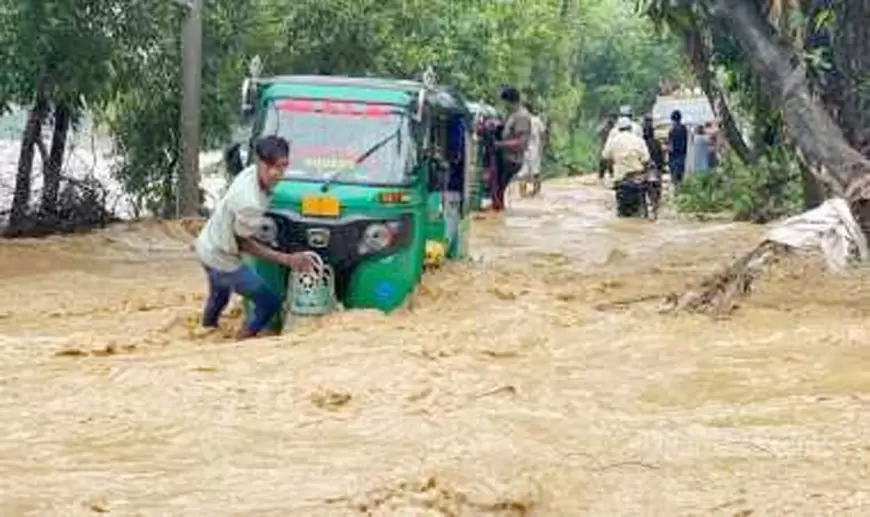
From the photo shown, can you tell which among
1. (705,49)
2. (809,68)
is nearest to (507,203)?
(705,49)

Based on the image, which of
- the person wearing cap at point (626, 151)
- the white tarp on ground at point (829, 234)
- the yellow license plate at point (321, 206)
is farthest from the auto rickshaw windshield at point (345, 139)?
the person wearing cap at point (626, 151)

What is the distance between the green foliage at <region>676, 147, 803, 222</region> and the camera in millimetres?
22484

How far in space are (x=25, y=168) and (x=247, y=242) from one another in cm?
952

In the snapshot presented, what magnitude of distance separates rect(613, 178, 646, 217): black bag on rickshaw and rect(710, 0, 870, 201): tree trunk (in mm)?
8612

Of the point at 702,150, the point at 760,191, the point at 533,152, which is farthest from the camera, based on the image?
the point at 702,150

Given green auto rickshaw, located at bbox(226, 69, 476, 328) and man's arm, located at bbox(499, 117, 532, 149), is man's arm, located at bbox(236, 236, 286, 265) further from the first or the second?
man's arm, located at bbox(499, 117, 532, 149)

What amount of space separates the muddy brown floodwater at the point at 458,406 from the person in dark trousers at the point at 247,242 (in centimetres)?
29

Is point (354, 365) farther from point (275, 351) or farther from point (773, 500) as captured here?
point (773, 500)

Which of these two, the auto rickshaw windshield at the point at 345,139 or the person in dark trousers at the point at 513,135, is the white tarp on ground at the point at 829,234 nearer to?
the auto rickshaw windshield at the point at 345,139

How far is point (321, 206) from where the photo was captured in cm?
1090

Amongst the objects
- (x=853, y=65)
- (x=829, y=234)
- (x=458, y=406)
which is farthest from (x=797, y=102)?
(x=458, y=406)

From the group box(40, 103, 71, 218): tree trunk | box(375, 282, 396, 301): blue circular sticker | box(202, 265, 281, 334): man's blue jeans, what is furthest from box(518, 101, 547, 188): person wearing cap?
box(202, 265, 281, 334): man's blue jeans

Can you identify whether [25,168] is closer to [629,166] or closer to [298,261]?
[629,166]

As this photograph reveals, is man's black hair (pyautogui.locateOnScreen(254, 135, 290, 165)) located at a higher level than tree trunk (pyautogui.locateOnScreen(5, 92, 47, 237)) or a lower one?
higher
